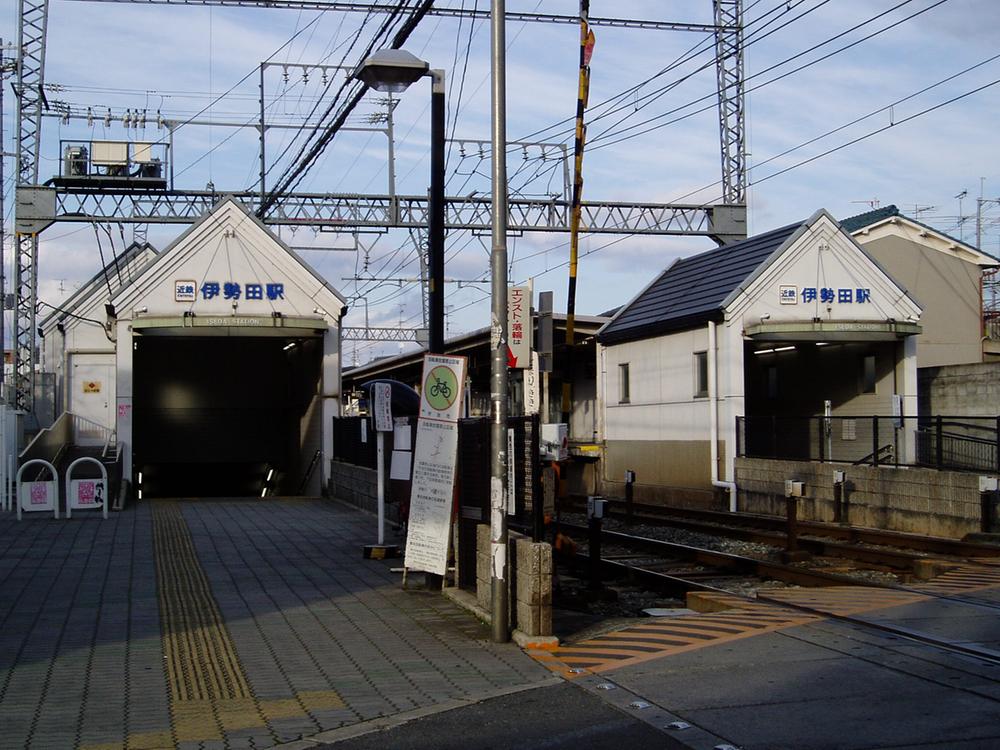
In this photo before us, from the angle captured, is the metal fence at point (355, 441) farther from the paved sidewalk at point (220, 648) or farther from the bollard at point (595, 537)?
the bollard at point (595, 537)

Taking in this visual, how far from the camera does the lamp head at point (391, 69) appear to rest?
42.9 ft

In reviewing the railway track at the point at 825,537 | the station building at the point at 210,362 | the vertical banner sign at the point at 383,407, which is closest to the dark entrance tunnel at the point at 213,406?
the station building at the point at 210,362

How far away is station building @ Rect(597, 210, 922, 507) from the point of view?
24.6 metres

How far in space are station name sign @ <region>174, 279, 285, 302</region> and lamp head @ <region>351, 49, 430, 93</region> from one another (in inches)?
622

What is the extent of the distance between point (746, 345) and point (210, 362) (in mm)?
20658

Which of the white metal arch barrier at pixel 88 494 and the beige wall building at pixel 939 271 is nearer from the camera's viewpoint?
the white metal arch barrier at pixel 88 494

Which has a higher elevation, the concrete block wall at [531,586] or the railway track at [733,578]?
the concrete block wall at [531,586]

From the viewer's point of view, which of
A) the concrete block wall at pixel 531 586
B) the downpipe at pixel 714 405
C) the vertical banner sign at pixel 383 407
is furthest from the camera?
the downpipe at pixel 714 405

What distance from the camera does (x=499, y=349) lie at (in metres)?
10.3

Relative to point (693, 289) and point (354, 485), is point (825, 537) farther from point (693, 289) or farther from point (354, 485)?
point (354, 485)

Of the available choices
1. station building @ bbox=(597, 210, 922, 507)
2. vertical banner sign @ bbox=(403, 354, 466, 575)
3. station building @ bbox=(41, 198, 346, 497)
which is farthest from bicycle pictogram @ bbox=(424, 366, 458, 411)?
station building @ bbox=(41, 198, 346, 497)

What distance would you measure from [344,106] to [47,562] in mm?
9003

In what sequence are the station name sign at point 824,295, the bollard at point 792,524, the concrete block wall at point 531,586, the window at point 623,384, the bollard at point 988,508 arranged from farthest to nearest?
the window at point 623,384, the station name sign at point 824,295, the bollard at point 988,508, the bollard at point 792,524, the concrete block wall at point 531,586

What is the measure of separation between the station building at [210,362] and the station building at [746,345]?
27.3 ft
